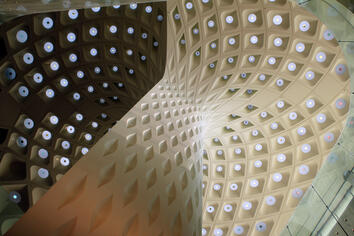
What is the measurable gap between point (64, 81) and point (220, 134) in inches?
435

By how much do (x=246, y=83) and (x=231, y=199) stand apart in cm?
700

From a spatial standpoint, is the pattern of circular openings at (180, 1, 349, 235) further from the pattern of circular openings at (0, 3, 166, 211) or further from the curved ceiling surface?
the pattern of circular openings at (0, 3, 166, 211)

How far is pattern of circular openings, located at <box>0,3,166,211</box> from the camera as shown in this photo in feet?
53.1

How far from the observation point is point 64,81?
63.3 ft

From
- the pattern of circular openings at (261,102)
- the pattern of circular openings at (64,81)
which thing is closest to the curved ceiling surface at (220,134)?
the pattern of circular openings at (261,102)

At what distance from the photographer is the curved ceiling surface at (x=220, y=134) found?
694 cm

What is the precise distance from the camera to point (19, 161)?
17.6 m

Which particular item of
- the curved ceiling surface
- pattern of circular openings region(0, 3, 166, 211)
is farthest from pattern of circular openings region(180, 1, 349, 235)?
pattern of circular openings region(0, 3, 166, 211)

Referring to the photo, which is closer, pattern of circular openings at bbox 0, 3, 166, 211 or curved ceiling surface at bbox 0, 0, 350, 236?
curved ceiling surface at bbox 0, 0, 350, 236

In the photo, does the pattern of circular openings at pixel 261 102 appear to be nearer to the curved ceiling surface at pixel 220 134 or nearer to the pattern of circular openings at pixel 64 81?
the curved ceiling surface at pixel 220 134

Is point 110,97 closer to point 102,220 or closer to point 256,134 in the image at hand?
point 256,134

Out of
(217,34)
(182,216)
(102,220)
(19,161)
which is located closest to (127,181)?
(102,220)

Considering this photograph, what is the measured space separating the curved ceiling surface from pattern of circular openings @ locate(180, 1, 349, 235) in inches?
2.0

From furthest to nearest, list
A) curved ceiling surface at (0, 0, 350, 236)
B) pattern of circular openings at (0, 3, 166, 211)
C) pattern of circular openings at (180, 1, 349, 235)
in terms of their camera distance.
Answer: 1. pattern of circular openings at (0, 3, 166, 211)
2. pattern of circular openings at (180, 1, 349, 235)
3. curved ceiling surface at (0, 0, 350, 236)
